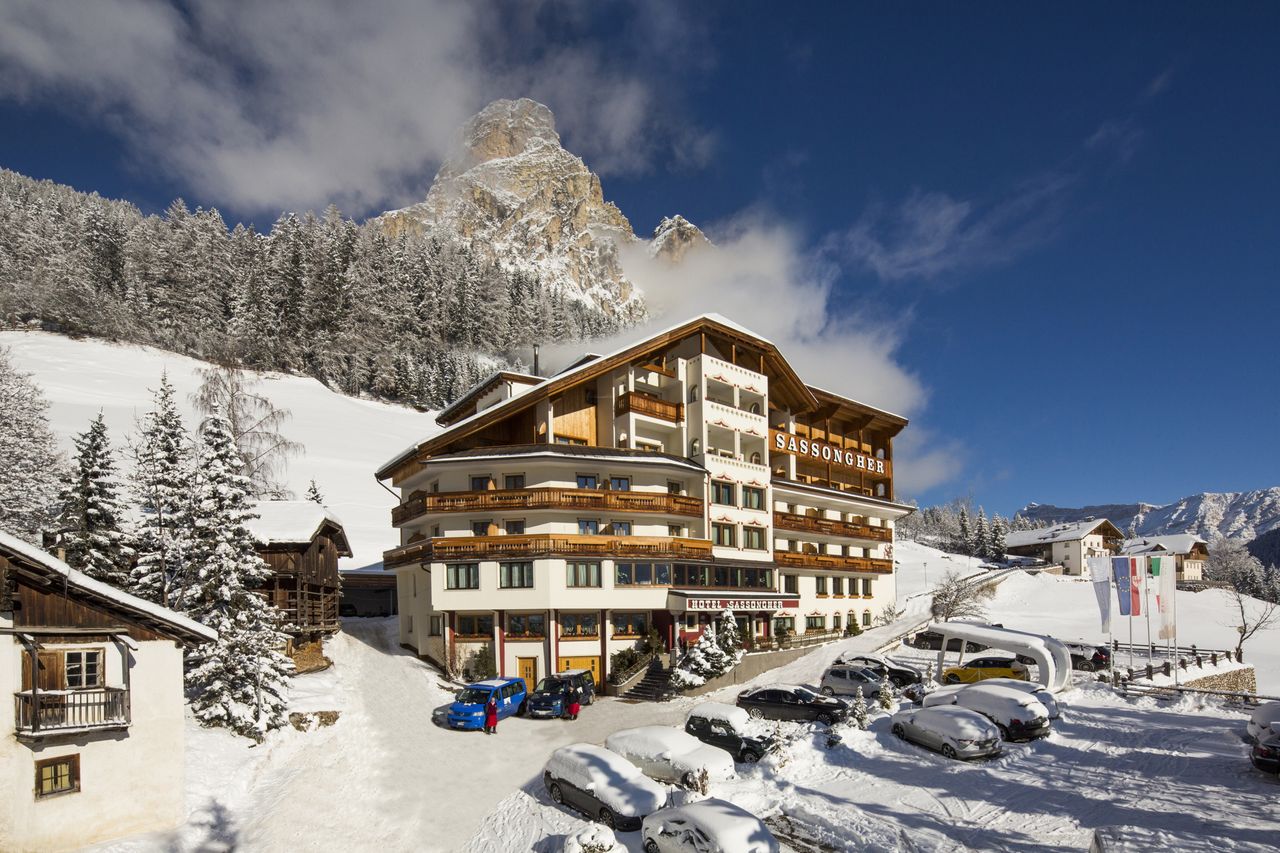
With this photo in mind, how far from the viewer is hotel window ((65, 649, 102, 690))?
20.3 metres

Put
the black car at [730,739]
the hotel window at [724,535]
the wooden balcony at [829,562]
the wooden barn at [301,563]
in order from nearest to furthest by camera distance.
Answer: the black car at [730,739] < the wooden barn at [301,563] < the hotel window at [724,535] < the wooden balcony at [829,562]

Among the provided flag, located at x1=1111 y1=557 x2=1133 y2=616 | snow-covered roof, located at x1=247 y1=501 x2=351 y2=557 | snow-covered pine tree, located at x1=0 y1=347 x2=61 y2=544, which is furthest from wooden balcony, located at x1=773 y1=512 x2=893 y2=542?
snow-covered pine tree, located at x1=0 y1=347 x2=61 y2=544

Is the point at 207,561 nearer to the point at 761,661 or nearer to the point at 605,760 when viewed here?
the point at 605,760

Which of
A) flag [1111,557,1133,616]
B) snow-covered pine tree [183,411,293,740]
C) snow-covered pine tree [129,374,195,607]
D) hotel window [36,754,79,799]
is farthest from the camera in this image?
flag [1111,557,1133,616]

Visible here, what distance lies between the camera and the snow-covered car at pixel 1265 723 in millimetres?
21719

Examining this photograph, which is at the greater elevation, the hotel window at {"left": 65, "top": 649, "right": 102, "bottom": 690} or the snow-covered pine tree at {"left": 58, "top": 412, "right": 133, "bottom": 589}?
the snow-covered pine tree at {"left": 58, "top": 412, "right": 133, "bottom": 589}

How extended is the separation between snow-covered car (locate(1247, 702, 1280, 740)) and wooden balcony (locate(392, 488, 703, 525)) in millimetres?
26015

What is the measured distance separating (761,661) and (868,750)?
16.7 meters

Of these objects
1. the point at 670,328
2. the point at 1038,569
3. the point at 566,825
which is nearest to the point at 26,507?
the point at 670,328

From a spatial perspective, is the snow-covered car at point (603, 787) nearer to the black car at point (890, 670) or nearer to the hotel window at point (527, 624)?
the hotel window at point (527, 624)

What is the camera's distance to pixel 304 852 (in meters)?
20.2

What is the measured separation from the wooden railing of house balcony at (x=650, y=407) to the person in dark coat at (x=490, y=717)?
19155 mm

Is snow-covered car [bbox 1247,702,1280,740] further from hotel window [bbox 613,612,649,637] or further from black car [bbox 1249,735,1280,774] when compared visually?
hotel window [bbox 613,612,649,637]

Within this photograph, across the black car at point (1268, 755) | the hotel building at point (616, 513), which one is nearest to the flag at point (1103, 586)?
the hotel building at point (616, 513)
